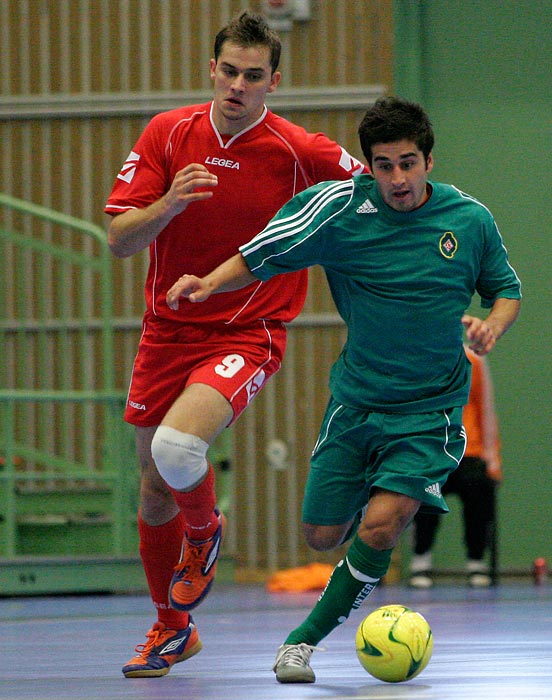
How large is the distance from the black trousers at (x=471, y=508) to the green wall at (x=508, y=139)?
148 centimetres

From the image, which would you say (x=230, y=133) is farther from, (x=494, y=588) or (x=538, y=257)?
(x=538, y=257)

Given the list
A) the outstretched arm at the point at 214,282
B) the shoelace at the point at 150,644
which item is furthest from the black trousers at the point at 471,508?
the outstretched arm at the point at 214,282

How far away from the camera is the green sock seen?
4.16 meters

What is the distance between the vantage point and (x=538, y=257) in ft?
35.7

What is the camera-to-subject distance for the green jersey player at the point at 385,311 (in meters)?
4.16

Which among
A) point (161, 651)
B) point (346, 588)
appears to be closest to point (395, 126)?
point (346, 588)

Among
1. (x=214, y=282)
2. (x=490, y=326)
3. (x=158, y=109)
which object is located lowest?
(x=490, y=326)

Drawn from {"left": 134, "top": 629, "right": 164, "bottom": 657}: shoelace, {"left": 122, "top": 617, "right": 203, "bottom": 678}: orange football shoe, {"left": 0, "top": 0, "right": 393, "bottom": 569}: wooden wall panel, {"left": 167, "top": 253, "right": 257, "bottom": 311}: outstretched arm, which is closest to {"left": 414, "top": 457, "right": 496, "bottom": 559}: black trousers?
{"left": 0, "top": 0, "right": 393, "bottom": 569}: wooden wall panel

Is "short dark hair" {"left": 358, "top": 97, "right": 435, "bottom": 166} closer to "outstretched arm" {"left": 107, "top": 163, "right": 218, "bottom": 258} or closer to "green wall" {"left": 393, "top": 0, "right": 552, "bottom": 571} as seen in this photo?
"outstretched arm" {"left": 107, "top": 163, "right": 218, "bottom": 258}

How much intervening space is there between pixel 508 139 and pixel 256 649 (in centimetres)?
666

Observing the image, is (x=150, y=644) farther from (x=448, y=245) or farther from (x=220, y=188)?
(x=448, y=245)

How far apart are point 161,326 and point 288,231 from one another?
0.69 meters

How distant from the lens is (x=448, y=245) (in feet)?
14.0

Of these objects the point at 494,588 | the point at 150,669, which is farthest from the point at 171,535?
the point at 494,588
